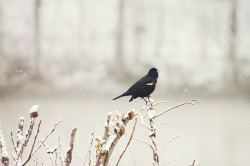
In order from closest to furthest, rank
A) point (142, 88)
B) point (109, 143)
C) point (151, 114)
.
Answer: point (109, 143) < point (151, 114) < point (142, 88)

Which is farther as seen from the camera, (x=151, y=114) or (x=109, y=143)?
(x=151, y=114)

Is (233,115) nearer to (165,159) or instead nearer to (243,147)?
(243,147)

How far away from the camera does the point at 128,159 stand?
722 cm

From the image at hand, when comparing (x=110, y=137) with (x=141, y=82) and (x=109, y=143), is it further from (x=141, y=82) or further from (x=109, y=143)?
(x=141, y=82)

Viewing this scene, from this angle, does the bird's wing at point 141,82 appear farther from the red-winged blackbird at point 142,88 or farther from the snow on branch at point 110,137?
the snow on branch at point 110,137

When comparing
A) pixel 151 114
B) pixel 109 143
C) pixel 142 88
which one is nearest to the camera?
pixel 109 143

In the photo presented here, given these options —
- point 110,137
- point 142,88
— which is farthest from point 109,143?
point 142,88

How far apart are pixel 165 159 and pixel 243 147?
6.25ft

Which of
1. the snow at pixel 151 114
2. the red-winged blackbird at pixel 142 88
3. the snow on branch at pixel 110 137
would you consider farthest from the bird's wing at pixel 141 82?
the snow on branch at pixel 110 137

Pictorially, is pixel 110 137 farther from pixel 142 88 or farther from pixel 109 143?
pixel 142 88

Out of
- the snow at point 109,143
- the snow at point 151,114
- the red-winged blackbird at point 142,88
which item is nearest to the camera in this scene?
the snow at point 109,143

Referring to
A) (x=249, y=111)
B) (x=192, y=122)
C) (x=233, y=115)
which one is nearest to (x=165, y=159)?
(x=192, y=122)

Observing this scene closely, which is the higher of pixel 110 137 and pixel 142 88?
pixel 142 88

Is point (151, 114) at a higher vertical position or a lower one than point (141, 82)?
lower
